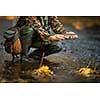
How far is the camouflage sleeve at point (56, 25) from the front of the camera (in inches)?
104

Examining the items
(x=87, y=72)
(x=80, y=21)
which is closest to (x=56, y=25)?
(x=80, y=21)

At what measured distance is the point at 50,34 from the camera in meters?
2.67

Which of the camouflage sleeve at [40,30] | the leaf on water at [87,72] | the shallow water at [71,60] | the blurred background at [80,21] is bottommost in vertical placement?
the leaf on water at [87,72]

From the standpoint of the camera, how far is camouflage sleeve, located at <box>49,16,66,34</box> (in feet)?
8.69

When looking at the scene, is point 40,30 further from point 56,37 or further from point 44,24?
point 56,37

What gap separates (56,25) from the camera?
2656mm

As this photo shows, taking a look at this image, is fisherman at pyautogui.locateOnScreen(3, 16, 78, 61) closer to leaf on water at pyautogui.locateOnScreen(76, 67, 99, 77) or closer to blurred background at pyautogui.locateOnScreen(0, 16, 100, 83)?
blurred background at pyautogui.locateOnScreen(0, 16, 100, 83)

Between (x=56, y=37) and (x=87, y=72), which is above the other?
(x=56, y=37)

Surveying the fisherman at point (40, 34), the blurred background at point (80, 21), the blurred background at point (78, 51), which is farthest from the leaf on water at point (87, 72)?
the blurred background at point (80, 21)

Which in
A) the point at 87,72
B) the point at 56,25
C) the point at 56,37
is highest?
the point at 56,25

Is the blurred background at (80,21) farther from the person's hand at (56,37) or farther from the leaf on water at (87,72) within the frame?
the leaf on water at (87,72)

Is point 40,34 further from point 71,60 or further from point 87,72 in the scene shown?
point 87,72
